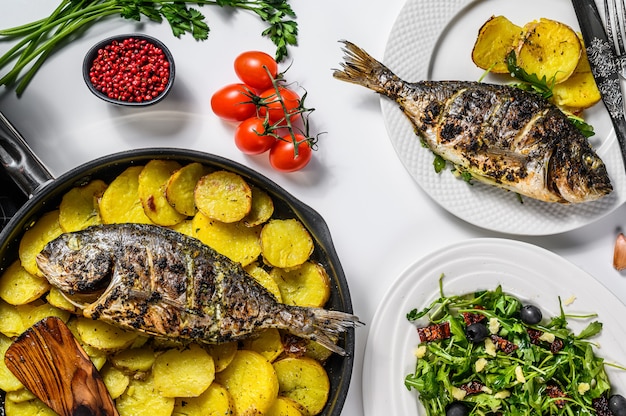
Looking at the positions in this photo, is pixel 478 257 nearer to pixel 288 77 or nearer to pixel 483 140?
pixel 483 140

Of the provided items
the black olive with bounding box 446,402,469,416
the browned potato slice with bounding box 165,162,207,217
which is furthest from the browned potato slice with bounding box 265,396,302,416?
the browned potato slice with bounding box 165,162,207,217

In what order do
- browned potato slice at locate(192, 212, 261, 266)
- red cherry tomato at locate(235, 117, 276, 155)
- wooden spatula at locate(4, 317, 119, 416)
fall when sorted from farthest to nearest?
red cherry tomato at locate(235, 117, 276, 155) < browned potato slice at locate(192, 212, 261, 266) < wooden spatula at locate(4, 317, 119, 416)

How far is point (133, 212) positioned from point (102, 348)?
0.48 meters

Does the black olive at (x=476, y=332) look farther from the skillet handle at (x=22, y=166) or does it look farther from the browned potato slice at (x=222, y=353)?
the skillet handle at (x=22, y=166)

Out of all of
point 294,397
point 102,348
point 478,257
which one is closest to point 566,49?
point 478,257

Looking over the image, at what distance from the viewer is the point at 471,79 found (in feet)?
9.06

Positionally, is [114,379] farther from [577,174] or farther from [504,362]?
[577,174]

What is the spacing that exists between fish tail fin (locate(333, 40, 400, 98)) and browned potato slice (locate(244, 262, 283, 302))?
79 centimetres

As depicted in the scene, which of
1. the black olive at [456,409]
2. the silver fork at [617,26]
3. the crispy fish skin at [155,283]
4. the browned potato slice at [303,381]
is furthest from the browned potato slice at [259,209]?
the silver fork at [617,26]

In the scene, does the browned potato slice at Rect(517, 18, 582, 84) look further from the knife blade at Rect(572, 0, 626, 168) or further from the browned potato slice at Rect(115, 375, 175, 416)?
the browned potato slice at Rect(115, 375, 175, 416)

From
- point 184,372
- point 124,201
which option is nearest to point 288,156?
point 124,201

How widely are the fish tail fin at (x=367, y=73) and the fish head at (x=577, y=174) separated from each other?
683 millimetres

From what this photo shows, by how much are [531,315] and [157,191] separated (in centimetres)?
150

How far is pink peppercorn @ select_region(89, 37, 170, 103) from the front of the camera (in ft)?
8.04
